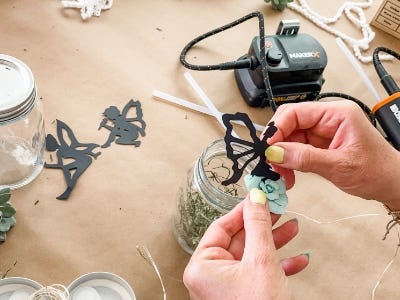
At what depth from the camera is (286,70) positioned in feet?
2.85

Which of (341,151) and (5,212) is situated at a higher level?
(341,151)

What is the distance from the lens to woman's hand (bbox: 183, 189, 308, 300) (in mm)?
509

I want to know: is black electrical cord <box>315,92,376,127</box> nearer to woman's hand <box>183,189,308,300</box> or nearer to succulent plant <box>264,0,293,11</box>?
succulent plant <box>264,0,293,11</box>

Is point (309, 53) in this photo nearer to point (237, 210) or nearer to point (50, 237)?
point (237, 210)

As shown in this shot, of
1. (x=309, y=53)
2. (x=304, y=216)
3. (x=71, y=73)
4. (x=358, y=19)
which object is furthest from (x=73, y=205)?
(x=358, y=19)

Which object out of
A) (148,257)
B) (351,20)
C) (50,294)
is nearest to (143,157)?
(148,257)

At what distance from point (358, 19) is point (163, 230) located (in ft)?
2.22

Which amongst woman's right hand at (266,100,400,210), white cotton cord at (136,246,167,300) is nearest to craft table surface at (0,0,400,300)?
white cotton cord at (136,246,167,300)

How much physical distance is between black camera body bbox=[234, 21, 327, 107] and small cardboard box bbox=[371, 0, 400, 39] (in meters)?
0.27

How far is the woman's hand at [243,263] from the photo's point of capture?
1.67ft

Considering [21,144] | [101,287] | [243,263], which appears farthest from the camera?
[21,144]

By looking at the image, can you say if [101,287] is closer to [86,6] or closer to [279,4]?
[86,6]

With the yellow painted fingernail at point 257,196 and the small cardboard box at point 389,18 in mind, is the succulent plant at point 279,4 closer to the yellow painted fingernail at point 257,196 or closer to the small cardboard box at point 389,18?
the small cardboard box at point 389,18

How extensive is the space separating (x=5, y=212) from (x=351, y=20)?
82 cm
